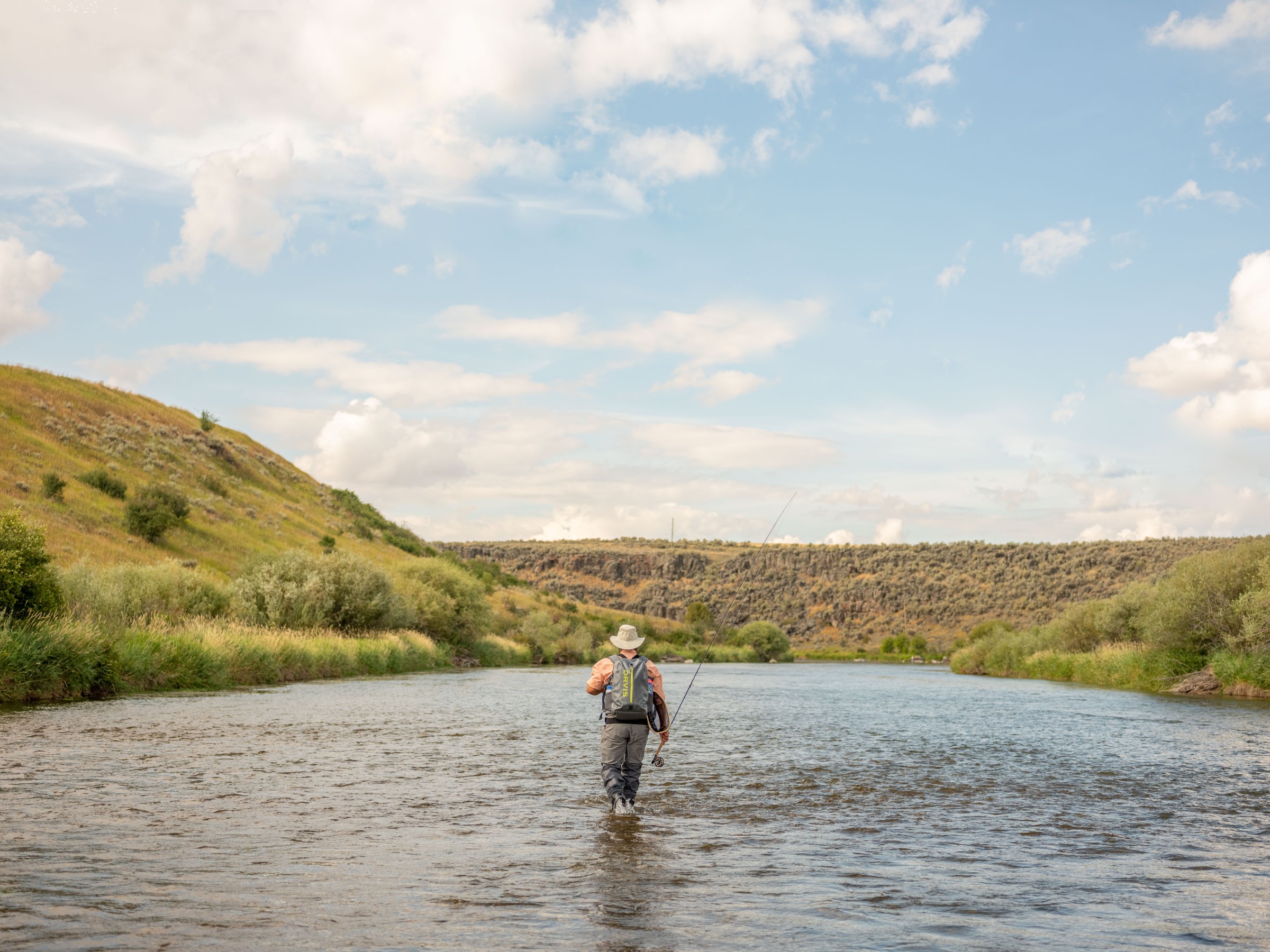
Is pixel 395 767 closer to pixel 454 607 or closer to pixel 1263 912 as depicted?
pixel 1263 912

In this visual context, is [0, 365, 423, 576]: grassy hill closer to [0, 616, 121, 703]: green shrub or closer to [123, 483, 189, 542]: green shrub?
[123, 483, 189, 542]: green shrub

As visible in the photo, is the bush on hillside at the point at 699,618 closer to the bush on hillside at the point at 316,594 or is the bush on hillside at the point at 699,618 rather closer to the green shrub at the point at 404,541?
the green shrub at the point at 404,541

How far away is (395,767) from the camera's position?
15.5 m

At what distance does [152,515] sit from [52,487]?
4680 mm

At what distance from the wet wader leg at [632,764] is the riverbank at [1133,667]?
1141 inches

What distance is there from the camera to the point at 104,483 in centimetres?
5606

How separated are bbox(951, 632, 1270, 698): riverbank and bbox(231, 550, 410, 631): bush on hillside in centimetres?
3190

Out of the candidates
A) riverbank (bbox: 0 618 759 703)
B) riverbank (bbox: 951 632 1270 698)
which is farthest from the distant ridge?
riverbank (bbox: 0 618 759 703)

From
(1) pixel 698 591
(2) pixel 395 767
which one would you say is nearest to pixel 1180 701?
(2) pixel 395 767

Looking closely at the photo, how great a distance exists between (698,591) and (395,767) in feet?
349

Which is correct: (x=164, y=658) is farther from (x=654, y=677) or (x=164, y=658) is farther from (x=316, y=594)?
(x=654, y=677)

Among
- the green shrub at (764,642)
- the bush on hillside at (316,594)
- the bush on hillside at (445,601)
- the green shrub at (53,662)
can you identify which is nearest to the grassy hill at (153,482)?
the bush on hillside at (316,594)

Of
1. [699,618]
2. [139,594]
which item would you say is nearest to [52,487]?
[139,594]

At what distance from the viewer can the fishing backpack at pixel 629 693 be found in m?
11.4
